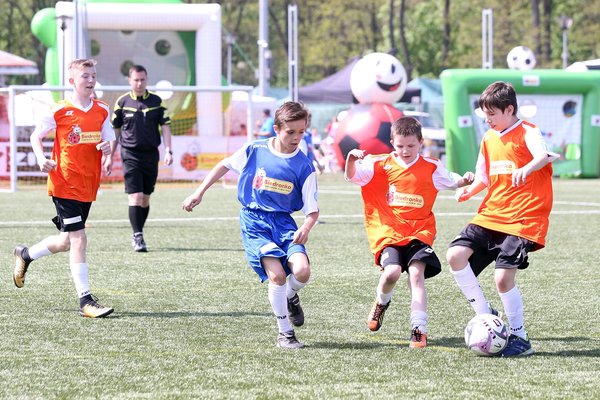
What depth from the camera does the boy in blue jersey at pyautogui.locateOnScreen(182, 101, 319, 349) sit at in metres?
6.55

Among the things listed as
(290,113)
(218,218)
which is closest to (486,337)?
(290,113)

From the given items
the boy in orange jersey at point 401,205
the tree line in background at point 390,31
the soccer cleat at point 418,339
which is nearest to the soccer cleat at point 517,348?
the soccer cleat at point 418,339

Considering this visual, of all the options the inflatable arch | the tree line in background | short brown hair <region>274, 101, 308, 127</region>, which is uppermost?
the tree line in background

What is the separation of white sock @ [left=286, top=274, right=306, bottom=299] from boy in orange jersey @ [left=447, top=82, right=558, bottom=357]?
3.13 ft

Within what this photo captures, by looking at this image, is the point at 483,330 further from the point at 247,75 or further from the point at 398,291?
the point at 247,75

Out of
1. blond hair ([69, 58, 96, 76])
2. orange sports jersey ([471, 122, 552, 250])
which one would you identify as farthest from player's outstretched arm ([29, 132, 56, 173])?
orange sports jersey ([471, 122, 552, 250])

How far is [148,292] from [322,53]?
2002 inches

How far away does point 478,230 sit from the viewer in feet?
21.5

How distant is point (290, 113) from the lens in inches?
256

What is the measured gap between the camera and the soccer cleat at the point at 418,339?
6.48 metres

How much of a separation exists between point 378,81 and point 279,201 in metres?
19.6

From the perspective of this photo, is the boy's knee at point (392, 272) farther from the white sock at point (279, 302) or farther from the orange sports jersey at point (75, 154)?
the orange sports jersey at point (75, 154)

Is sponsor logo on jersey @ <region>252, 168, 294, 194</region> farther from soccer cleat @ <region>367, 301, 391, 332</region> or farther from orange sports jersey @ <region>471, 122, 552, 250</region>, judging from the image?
orange sports jersey @ <region>471, 122, 552, 250</region>

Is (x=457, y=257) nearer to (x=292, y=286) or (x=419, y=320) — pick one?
(x=419, y=320)
